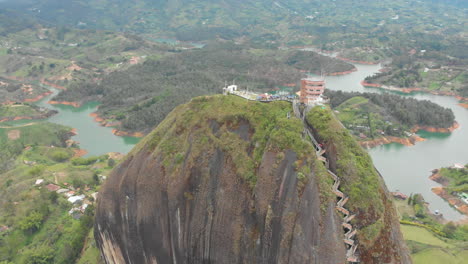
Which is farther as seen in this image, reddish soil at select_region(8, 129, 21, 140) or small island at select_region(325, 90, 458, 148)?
small island at select_region(325, 90, 458, 148)

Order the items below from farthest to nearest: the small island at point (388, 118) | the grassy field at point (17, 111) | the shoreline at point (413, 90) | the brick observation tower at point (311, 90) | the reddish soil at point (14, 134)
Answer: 1. the shoreline at point (413, 90)
2. the grassy field at point (17, 111)
3. the small island at point (388, 118)
4. the reddish soil at point (14, 134)
5. the brick observation tower at point (311, 90)

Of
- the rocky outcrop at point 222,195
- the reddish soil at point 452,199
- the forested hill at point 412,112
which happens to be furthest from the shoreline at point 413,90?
the rocky outcrop at point 222,195

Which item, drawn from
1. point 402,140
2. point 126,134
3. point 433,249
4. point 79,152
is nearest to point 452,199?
point 433,249

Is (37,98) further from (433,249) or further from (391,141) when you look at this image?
(433,249)

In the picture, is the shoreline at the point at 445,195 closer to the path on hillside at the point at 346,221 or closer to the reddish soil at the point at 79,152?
the path on hillside at the point at 346,221

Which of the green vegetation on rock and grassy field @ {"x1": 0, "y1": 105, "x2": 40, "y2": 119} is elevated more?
the green vegetation on rock

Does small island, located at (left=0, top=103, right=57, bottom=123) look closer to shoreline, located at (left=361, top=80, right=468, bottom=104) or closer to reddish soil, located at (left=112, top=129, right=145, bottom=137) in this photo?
reddish soil, located at (left=112, top=129, right=145, bottom=137)

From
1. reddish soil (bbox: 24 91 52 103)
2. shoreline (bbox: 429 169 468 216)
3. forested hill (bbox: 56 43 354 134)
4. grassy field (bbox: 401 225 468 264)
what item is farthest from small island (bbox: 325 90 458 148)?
reddish soil (bbox: 24 91 52 103)
